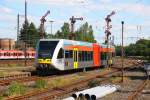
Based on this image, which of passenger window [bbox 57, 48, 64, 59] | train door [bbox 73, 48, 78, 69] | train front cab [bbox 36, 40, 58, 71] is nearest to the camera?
train front cab [bbox 36, 40, 58, 71]

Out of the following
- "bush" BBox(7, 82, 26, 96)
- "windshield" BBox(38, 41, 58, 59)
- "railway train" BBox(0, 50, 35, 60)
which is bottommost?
"bush" BBox(7, 82, 26, 96)

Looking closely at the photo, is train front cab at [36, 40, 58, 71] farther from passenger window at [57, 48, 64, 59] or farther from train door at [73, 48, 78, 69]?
train door at [73, 48, 78, 69]

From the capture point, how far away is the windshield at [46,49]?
3409cm

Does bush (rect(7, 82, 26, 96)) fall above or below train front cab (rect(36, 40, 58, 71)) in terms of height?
below

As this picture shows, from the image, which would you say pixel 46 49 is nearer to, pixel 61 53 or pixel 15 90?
pixel 61 53

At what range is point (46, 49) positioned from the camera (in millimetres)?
34406

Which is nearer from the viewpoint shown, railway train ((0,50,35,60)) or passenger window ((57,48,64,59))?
passenger window ((57,48,64,59))

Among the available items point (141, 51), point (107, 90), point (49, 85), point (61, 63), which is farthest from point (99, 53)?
point (141, 51)

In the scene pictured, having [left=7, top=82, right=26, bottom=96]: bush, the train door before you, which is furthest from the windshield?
[left=7, top=82, right=26, bottom=96]: bush

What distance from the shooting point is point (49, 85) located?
26.1 metres

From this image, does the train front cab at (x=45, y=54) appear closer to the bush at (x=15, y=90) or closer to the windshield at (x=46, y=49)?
the windshield at (x=46, y=49)

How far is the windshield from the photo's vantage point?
34094mm

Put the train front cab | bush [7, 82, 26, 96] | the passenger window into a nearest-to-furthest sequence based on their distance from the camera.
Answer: bush [7, 82, 26, 96], the train front cab, the passenger window

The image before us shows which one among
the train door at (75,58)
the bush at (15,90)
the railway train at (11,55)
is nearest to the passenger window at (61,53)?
the train door at (75,58)
